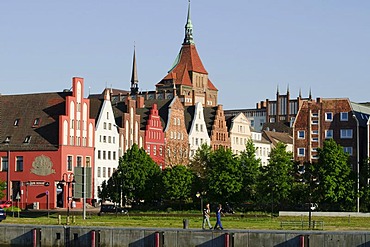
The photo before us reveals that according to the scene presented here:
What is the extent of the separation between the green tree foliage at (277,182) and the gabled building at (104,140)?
4060cm

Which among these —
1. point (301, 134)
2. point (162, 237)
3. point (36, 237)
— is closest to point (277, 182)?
point (301, 134)

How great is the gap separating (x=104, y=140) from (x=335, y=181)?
50458mm

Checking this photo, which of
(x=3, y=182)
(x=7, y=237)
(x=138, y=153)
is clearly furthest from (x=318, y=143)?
(x=7, y=237)

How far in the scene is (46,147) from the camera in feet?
407

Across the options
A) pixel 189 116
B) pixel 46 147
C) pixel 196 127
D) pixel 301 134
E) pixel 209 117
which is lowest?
pixel 46 147

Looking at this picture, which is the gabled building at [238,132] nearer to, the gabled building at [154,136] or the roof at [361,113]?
the gabled building at [154,136]

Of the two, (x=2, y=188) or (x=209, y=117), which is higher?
(x=209, y=117)

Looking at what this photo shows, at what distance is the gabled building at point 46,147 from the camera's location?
123 meters

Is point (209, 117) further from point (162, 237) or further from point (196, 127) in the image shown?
point (162, 237)

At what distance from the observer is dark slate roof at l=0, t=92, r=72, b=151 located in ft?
409

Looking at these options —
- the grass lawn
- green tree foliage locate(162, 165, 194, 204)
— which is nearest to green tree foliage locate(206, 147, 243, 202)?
green tree foliage locate(162, 165, 194, 204)

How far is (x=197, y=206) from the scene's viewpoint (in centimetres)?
10812

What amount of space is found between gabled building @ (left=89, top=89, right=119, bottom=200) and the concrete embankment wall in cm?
7290

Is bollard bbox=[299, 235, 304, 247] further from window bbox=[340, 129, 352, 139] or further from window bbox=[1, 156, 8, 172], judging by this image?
window bbox=[1, 156, 8, 172]
